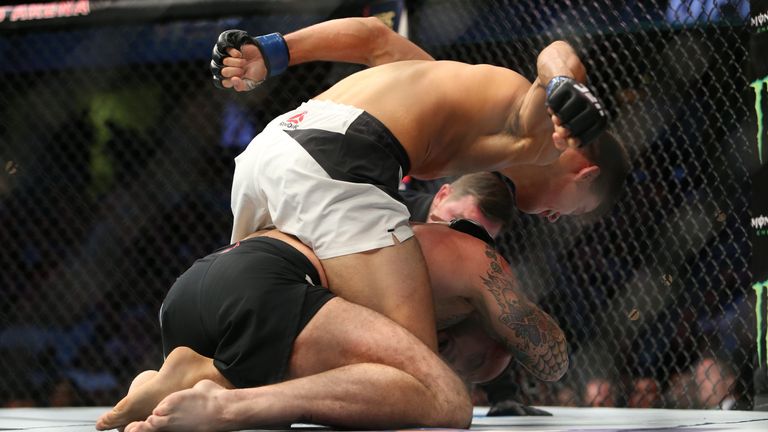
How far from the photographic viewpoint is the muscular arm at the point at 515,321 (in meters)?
1.43

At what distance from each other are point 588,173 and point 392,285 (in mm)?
548

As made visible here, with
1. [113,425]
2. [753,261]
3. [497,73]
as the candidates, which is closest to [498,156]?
[497,73]

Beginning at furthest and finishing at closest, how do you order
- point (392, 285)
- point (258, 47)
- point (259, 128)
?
point (259, 128) → point (258, 47) → point (392, 285)

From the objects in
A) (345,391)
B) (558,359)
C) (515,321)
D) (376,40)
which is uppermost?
(376,40)

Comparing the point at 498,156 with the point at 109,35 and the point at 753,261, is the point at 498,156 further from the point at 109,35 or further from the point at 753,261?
the point at 109,35

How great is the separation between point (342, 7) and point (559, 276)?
991 mm

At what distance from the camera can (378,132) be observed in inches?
54.2

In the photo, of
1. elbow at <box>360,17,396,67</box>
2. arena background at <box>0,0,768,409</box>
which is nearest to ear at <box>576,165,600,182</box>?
elbow at <box>360,17,396,67</box>

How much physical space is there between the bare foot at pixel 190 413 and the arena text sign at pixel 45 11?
1916 mm

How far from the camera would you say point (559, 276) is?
2.73 meters

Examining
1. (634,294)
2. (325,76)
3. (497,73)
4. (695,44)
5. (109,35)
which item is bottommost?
(634,294)

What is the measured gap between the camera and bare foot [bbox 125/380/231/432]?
3.50 ft

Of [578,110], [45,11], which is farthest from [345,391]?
[45,11]

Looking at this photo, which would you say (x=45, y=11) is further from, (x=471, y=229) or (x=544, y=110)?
(x=544, y=110)
